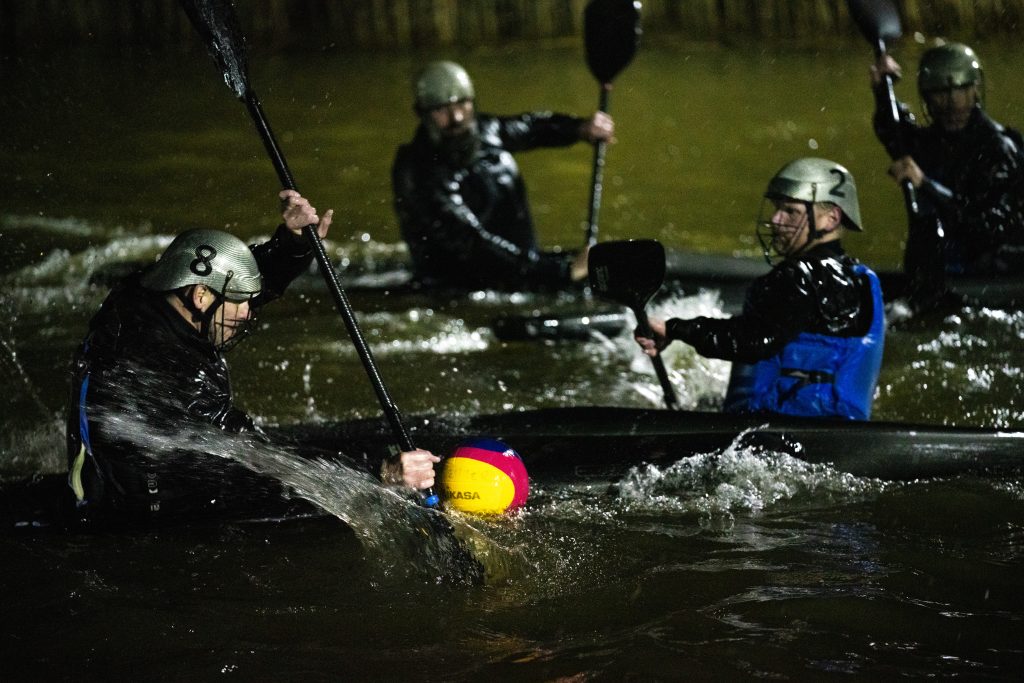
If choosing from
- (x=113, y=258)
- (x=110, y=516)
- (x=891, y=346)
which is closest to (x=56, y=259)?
(x=113, y=258)

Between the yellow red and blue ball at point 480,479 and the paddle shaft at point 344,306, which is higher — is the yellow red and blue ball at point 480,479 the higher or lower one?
the lower one

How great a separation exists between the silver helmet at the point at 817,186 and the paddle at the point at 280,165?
193 cm

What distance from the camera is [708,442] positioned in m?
5.48

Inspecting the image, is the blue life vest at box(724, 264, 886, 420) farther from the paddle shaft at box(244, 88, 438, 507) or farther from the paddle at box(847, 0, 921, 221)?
the paddle at box(847, 0, 921, 221)

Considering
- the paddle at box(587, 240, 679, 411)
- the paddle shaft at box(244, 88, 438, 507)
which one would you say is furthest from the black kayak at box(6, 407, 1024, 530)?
the paddle at box(587, 240, 679, 411)

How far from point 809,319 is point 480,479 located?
163cm

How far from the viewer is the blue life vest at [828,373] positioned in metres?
5.63

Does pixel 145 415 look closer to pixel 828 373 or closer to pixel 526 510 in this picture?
pixel 526 510

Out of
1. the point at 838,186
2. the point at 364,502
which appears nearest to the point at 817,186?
the point at 838,186

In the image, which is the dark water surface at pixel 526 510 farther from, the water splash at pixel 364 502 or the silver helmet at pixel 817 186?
the silver helmet at pixel 817 186

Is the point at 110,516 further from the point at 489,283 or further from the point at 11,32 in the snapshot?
the point at 11,32

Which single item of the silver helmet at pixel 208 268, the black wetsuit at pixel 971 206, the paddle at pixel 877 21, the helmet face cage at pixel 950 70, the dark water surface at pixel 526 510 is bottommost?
the dark water surface at pixel 526 510

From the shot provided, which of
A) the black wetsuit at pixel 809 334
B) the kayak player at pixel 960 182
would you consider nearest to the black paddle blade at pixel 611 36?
the kayak player at pixel 960 182

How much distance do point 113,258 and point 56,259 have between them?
20.1 inches
